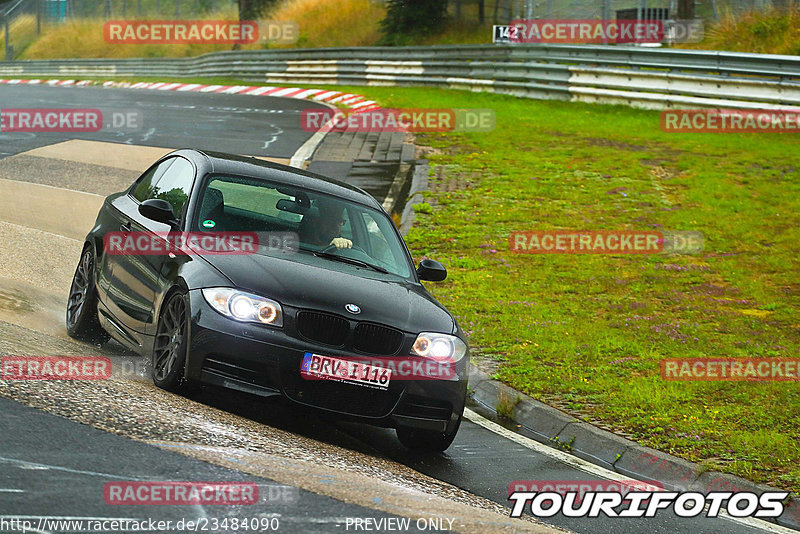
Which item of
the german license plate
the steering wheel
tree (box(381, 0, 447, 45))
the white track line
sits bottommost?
the white track line

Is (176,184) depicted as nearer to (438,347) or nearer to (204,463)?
(438,347)

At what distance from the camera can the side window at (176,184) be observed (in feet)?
26.1

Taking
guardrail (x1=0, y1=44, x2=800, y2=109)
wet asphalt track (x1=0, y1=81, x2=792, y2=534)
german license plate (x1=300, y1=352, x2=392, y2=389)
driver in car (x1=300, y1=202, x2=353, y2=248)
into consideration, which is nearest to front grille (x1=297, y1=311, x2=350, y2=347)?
german license plate (x1=300, y1=352, x2=392, y2=389)

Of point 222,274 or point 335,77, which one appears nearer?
point 222,274

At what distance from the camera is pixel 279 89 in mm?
35375

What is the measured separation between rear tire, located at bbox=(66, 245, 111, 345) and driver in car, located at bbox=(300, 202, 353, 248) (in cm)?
191

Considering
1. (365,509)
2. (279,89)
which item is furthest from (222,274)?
(279,89)

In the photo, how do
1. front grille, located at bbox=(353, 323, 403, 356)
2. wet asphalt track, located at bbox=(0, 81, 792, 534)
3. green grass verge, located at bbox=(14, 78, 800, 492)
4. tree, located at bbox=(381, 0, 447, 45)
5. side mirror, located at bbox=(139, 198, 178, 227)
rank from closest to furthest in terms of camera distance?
wet asphalt track, located at bbox=(0, 81, 792, 534)
front grille, located at bbox=(353, 323, 403, 356)
side mirror, located at bbox=(139, 198, 178, 227)
green grass verge, located at bbox=(14, 78, 800, 492)
tree, located at bbox=(381, 0, 447, 45)

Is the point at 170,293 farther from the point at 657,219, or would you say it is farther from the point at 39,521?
the point at 657,219

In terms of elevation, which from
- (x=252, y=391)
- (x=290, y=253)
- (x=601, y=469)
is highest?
(x=290, y=253)

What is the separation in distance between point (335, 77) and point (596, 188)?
21.7 meters

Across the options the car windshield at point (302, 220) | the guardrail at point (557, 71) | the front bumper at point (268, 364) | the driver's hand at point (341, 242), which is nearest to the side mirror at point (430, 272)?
the car windshield at point (302, 220)

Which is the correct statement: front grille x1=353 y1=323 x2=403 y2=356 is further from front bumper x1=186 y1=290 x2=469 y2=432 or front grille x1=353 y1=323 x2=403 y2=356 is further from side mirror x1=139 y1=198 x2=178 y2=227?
side mirror x1=139 y1=198 x2=178 y2=227

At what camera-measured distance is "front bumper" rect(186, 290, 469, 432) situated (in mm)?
6434
